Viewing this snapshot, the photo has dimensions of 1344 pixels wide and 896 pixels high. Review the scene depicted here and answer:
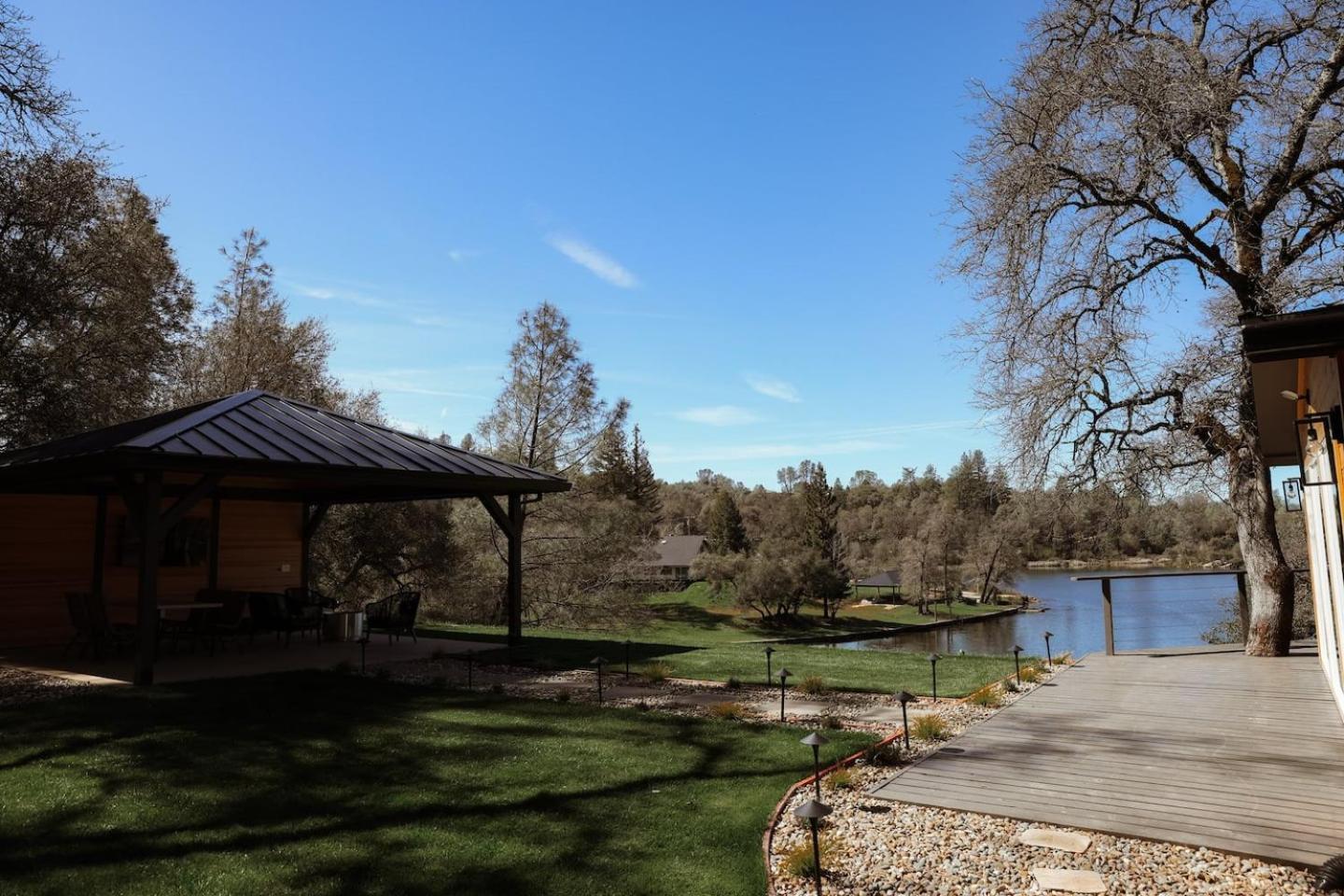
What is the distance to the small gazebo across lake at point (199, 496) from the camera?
295 inches

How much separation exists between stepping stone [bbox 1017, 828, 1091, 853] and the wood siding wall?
38.0ft

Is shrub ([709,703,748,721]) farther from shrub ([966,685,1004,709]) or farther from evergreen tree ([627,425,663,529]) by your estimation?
evergreen tree ([627,425,663,529])

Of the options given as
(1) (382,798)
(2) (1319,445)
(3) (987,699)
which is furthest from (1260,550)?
(1) (382,798)

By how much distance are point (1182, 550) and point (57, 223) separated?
84.8 ft

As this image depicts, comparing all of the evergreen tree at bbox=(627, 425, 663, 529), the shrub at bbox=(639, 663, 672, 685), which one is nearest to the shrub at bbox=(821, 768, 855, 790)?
the shrub at bbox=(639, 663, 672, 685)

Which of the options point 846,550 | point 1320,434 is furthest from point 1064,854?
point 846,550

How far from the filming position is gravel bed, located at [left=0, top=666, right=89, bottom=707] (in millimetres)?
6738

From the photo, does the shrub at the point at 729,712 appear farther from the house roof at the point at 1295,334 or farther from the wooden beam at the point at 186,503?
the wooden beam at the point at 186,503

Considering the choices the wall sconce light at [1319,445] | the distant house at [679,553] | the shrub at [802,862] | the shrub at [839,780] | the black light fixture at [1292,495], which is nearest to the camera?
the shrub at [802,862]

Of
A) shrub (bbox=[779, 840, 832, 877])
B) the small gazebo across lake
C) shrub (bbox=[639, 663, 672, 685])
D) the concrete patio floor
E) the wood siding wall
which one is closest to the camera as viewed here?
shrub (bbox=[779, 840, 832, 877])

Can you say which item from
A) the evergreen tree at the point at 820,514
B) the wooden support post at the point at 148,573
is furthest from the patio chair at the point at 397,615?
the evergreen tree at the point at 820,514

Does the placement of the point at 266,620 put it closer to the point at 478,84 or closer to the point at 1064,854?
the point at 478,84

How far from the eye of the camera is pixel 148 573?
7316 millimetres

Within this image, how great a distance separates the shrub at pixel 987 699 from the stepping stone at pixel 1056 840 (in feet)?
9.24
